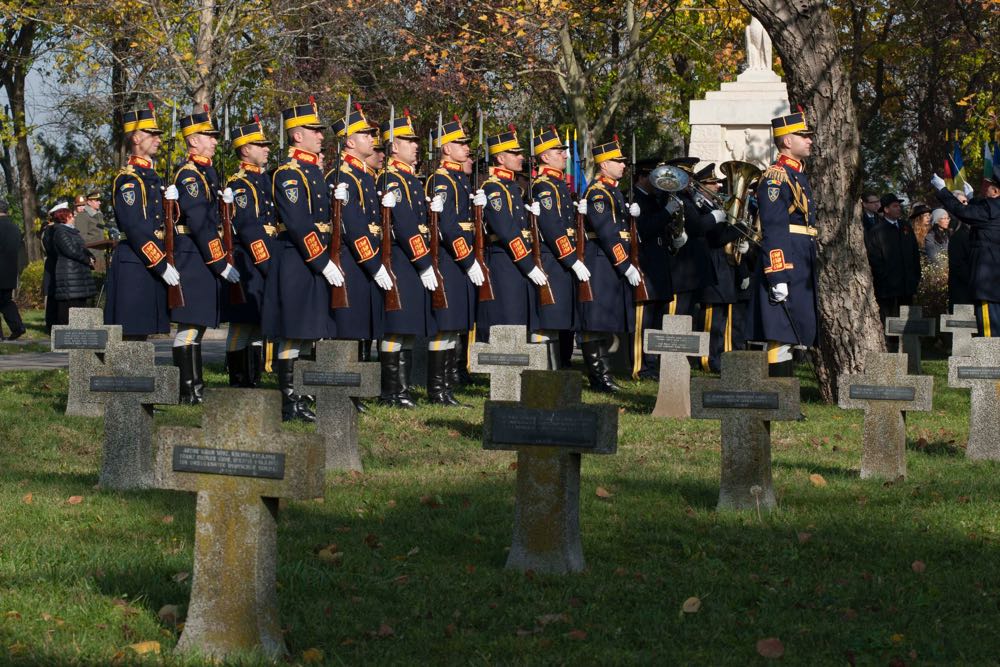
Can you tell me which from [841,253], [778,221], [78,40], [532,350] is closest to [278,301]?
[532,350]

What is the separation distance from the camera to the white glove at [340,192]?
39.5 ft

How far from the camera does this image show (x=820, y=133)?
1357 centimetres

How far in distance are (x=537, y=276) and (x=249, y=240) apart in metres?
2.59

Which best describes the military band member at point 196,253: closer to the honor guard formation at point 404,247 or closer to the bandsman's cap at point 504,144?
the honor guard formation at point 404,247

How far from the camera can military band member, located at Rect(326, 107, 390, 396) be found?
40.6 feet

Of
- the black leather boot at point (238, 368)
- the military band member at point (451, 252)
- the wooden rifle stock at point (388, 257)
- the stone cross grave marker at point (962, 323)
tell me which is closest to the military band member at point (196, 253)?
the black leather boot at point (238, 368)

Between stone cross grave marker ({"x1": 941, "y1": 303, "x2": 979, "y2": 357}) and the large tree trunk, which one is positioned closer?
the large tree trunk

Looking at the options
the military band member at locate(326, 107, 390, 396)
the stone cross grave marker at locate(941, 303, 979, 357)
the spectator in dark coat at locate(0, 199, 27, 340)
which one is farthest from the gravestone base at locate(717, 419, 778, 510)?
the spectator in dark coat at locate(0, 199, 27, 340)

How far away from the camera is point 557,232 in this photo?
1430cm

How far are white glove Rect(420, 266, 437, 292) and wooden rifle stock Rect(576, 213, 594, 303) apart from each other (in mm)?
1810

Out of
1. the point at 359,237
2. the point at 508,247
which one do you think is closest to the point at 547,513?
the point at 359,237

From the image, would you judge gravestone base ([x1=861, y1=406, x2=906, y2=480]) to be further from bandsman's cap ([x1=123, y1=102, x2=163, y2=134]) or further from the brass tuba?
bandsman's cap ([x1=123, y1=102, x2=163, y2=134])

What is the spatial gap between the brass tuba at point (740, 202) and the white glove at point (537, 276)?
1911 mm

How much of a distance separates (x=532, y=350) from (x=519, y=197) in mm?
3142
